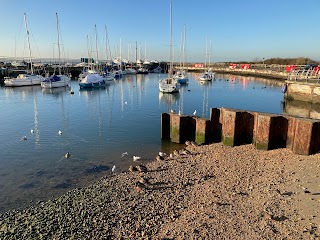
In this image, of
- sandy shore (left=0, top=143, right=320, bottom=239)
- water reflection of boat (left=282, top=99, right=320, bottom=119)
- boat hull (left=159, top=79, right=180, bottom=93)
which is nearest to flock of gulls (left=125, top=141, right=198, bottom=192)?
sandy shore (left=0, top=143, right=320, bottom=239)

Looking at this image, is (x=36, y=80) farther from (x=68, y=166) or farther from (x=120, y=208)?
(x=120, y=208)

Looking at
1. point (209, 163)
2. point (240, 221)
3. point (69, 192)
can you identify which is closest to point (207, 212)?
point (240, 221)

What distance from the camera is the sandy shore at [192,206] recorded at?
7969mm

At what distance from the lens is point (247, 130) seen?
1537 cm

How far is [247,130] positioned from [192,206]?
7.48 metres

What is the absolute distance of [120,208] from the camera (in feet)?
31.3

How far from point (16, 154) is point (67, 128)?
722 centimetres

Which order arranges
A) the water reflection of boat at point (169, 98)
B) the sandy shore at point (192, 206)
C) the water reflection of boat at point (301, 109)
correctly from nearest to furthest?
1. the sandy shore at point (192, 206)
2. the water reflection of boat at point (301, 109)
3. the water reflection of boat at point (169, 98)

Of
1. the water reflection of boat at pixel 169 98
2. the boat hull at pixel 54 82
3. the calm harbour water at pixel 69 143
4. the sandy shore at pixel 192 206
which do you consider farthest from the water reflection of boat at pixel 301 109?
the boat hull at pixel 54 82

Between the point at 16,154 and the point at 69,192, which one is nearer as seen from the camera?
the point at 69,192

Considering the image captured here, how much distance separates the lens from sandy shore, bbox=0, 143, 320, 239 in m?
7.97

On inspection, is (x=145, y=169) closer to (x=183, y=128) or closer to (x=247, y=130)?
(x=183, y=128)

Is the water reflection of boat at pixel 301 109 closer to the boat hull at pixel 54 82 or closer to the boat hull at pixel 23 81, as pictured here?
the boat hull at pixel 54 82

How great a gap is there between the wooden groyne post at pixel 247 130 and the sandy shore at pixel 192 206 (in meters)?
0.97
